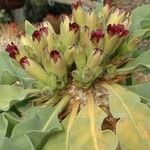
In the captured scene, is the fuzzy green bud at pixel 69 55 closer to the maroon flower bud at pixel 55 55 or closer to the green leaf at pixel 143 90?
the maroon flower bud at pixel 55 55

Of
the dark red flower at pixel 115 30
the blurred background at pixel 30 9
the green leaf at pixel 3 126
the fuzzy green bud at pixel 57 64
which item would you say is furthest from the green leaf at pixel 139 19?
the blurred background at pixel 30 9

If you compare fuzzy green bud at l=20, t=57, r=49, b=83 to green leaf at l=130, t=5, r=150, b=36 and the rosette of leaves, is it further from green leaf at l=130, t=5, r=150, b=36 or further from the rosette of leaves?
green leaf at l=130, t=5, r=150, b=36

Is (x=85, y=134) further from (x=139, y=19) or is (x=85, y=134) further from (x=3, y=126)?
(x=139, y=19)

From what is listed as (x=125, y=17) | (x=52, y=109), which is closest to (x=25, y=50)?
(x=52, y=109)

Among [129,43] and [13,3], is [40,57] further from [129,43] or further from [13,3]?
[13,3]

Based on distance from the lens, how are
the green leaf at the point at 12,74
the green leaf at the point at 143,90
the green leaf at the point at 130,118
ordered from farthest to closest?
the green leaf at the point at 12,74
the green leaf at the point at 143,90
the green leaf at the point at 130,118

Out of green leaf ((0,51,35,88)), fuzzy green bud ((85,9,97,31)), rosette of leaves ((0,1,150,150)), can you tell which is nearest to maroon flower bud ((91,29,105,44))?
rosette of leaves ((0,1,150,150))
